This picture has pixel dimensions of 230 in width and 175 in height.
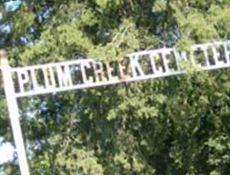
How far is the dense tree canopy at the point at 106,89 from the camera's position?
40.0 ft

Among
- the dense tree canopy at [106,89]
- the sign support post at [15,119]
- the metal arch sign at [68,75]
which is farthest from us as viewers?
the dense tree canopy at [106,89]

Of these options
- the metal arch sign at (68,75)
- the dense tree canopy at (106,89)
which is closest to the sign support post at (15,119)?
the metal arch sign at (68,75)

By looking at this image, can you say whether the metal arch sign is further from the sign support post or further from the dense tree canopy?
the dense tree canopy

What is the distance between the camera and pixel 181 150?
16625 mm

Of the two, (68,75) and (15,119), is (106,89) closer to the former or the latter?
(68,75)

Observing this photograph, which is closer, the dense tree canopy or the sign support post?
the sign support post

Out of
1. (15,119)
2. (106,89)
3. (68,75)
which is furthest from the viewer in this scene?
(106,89)

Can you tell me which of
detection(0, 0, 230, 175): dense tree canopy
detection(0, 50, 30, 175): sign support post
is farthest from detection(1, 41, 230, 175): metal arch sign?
detection(0, 0, 230, 175): dense tree canopy

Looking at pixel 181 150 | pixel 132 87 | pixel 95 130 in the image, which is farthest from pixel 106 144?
pixel 181 150

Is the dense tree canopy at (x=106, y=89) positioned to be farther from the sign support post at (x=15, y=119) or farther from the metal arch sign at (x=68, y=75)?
the sign support post at (x=15, y=119)

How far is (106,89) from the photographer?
12305mm

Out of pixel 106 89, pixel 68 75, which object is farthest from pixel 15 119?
pixel 106 89

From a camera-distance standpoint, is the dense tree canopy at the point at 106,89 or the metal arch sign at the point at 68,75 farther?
the dense tree canopy at the point at 106,89

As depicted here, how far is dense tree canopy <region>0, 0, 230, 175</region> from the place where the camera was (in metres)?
12.2
